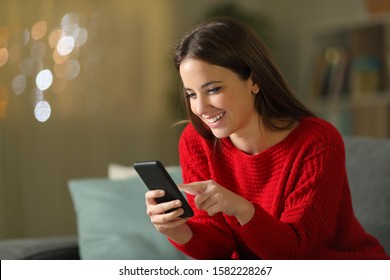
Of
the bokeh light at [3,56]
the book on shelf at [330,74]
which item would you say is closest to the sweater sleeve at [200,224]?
the bokeh light at [3,56]

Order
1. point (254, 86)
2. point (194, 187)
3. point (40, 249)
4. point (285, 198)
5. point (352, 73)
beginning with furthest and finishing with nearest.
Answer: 1. point (352, 73)
2. point (40, 249)
3. point (285, 198)
4. point (254, 86)
5. point (194, 187)

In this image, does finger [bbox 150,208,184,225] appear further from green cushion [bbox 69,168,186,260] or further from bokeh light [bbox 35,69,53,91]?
bokeh light [bbox 35,69,53,91]

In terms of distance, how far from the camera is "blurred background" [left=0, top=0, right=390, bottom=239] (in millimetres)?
3576

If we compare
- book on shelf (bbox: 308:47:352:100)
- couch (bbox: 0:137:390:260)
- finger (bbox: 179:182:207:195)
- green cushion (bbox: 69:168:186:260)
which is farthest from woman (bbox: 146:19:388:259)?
book on shelf (bbox: 308:47:352:100)

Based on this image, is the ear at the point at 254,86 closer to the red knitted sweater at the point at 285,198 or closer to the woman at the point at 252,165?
the woman at the point at 252,165

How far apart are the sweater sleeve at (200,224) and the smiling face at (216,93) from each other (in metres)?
0.23

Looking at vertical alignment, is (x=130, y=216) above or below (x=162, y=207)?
below

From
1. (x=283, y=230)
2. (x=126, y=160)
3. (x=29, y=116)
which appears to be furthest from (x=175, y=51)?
(x=126, y=160)

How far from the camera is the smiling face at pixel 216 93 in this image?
1.07 meters

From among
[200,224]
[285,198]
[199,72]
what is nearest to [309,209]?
[285,198]

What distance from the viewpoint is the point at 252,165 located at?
1.29 m

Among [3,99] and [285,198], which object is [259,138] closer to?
[285,198]

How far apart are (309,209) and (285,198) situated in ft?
0.23

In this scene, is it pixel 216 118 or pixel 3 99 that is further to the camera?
pixel 3 99
